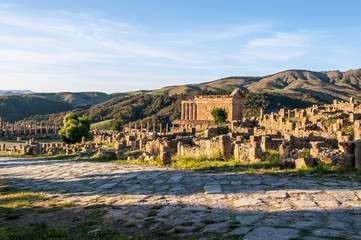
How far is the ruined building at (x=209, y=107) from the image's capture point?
6469 centimetres

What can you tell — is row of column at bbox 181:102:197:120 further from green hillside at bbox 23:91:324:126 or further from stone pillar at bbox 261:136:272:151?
stone pillar at bbox 261:136:272:151

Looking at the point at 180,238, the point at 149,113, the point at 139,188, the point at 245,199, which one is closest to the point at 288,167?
the point at 245,199

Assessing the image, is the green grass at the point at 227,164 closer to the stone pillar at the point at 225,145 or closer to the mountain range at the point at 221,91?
the stone pillar at the point at 225,145

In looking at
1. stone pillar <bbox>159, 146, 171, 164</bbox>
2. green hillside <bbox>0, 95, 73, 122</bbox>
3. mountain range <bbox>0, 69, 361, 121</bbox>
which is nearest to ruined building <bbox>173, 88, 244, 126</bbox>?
mountain range <bbox>0, 69, 361, 121</bbox>

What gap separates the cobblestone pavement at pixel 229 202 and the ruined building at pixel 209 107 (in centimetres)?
5453

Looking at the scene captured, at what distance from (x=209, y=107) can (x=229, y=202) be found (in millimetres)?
63615

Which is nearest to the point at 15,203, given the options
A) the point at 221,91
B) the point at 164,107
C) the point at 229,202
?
the point at 229,202

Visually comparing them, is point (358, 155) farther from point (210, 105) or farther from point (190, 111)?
point (190, 111)

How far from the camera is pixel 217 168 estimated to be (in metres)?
9.88

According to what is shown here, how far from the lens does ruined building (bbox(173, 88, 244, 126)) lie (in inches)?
2547

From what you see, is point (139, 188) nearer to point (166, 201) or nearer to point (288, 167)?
point (166, 201)

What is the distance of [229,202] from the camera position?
584cm

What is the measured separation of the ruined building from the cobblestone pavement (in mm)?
54527

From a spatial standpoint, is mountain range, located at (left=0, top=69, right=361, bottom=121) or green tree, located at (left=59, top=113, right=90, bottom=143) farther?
mountain range, located at (left=0, top=69, right=361, bottom=121)
